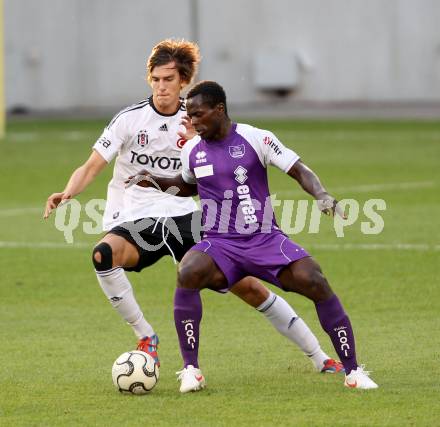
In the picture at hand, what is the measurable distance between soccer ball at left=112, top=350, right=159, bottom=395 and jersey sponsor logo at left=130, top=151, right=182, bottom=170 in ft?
5.71

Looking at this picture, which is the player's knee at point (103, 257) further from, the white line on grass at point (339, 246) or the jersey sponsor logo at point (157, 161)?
the white line on grass at point (339, 246)

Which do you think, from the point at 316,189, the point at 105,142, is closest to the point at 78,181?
the point at 105,142

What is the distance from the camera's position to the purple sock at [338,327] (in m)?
7.86

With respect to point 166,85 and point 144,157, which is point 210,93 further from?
point 144,157

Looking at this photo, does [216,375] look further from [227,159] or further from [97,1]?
[97,1]

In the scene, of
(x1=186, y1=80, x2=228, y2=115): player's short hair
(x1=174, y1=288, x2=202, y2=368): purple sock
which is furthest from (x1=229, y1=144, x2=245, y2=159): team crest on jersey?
(x1=174, y1=288, x2=202, y2=368): purple sock

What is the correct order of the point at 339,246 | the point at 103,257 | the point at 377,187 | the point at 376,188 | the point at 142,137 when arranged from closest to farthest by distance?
1. the point at 103,257
2. the point at 142,137
3. the point at 339,246
4. the point at 376,188
5. the point at 377,187

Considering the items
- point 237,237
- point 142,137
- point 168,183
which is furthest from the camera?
point 142,137

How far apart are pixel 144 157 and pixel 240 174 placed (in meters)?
1.42

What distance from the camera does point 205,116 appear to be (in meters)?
7.93

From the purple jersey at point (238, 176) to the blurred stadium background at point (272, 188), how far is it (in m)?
1.03

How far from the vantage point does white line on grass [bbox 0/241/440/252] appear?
14.5m

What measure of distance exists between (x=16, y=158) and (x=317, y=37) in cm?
1708

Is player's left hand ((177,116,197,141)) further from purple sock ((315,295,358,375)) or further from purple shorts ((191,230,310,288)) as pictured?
purple sock ((315,295,358,375))
